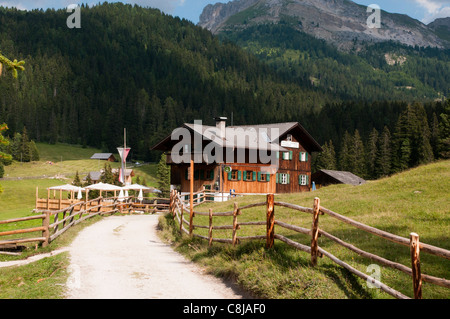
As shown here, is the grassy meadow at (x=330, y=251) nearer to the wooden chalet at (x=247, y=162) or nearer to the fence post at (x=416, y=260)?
the fence post at (x=416, y=260)

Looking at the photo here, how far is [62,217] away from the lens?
3741cm

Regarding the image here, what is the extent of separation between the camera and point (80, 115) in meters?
183

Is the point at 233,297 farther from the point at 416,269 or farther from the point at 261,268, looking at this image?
the point at 416,269

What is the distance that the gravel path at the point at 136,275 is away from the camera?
28.9 feet

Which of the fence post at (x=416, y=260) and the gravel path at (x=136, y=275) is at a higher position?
the fence post at (x=416, y=260)

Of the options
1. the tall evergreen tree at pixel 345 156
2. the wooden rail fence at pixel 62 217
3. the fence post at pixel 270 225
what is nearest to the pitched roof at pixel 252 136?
the wooden rail fence at pixel 62 217

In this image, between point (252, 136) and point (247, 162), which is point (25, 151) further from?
point (247, 162)

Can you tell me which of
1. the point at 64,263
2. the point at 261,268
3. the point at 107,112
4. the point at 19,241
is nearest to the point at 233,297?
the point at 261,268

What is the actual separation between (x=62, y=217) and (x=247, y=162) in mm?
19497

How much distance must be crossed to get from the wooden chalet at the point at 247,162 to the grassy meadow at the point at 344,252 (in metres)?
23.3

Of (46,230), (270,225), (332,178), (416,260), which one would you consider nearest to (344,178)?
(332,178)

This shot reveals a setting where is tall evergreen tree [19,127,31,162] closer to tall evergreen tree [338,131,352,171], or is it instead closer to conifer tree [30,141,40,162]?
conifer tree [30,141,40,162]

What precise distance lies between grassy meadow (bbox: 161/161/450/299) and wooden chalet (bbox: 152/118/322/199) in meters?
23.3

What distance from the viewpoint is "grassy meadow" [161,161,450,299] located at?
7949mm
